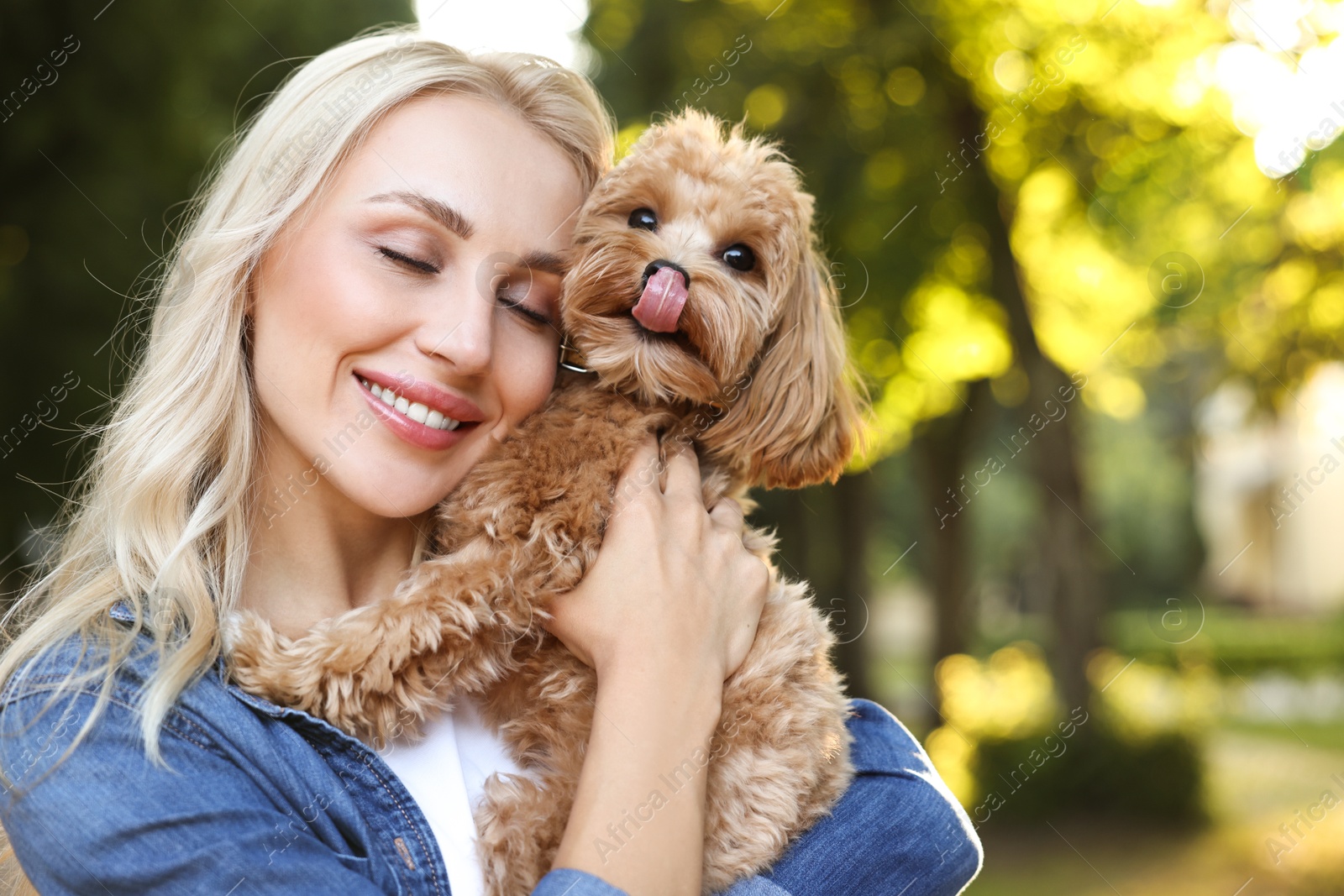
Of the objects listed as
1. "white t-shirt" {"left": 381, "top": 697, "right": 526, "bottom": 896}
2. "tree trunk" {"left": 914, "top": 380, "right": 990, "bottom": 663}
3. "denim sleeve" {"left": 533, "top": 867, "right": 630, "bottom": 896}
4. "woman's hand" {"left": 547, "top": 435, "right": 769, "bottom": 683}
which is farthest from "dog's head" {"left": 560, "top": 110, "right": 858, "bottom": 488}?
"tree trunk" {"left": 914, "top": 380, "right": 990, "bottom": 663}

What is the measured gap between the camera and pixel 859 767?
2287 millimetres

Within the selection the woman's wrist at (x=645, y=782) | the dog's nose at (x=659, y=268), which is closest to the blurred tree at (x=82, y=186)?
the dog's nose at (x=659, y=268)

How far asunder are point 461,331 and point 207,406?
1.84 feet

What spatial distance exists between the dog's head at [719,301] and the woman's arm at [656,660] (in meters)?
0.20

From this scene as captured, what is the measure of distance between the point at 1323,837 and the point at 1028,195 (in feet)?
20.3

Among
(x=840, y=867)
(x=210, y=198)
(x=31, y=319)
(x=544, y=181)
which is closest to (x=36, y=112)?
(x=31, y=319)

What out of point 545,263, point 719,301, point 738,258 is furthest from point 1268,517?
point 545,263

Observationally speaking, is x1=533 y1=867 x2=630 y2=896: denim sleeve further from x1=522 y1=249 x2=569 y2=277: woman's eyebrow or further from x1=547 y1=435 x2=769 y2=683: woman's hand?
x1=522 y1=249 x2=569 y2=277: woman's eyebrow

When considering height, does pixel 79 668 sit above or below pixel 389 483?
above

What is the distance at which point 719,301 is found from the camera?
89.5 inches

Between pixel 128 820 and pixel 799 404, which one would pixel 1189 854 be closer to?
pixel 799 404

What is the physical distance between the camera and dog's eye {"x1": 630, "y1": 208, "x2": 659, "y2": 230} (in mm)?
2352

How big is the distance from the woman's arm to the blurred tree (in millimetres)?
4215

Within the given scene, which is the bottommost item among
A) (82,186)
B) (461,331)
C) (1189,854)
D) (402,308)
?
(1189,854)
